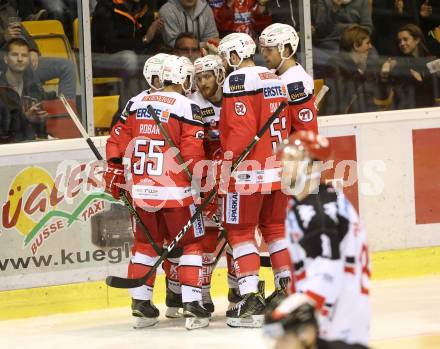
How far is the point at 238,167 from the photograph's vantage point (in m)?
6.43

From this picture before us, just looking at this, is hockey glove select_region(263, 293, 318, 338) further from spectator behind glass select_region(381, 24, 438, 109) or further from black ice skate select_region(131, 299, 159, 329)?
spectator behind glass select_region(381, 24, 438, 109)

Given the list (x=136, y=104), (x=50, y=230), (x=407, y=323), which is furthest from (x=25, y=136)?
(x=407, y=323)

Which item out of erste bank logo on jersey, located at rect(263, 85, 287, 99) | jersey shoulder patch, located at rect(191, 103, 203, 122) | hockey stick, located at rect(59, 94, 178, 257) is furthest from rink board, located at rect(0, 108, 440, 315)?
erste bank logo on jersey, located at rect(263, 85, 287, 99)

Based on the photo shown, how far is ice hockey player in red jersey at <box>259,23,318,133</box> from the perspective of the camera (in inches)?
256

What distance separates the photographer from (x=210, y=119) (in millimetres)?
6645

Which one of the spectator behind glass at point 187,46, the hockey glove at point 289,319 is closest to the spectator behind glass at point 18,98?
the spectator behind glass at point 187,46

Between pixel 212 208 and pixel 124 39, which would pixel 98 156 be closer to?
pixel 212 208

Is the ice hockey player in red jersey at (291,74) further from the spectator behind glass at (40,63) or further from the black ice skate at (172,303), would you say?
the spectator behind glass at (40,63)

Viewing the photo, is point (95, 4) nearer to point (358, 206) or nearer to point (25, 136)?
point (25, 136)

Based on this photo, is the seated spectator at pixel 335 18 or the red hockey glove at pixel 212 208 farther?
the seated spectator at pixel 335 18

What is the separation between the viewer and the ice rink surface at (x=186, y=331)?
612cm

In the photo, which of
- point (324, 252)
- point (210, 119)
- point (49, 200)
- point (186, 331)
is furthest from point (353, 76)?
point (324, 252)

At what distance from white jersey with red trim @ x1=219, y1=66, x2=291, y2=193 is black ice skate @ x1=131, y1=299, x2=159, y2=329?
0.79m

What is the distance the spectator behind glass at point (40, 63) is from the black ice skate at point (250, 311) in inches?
71.2
